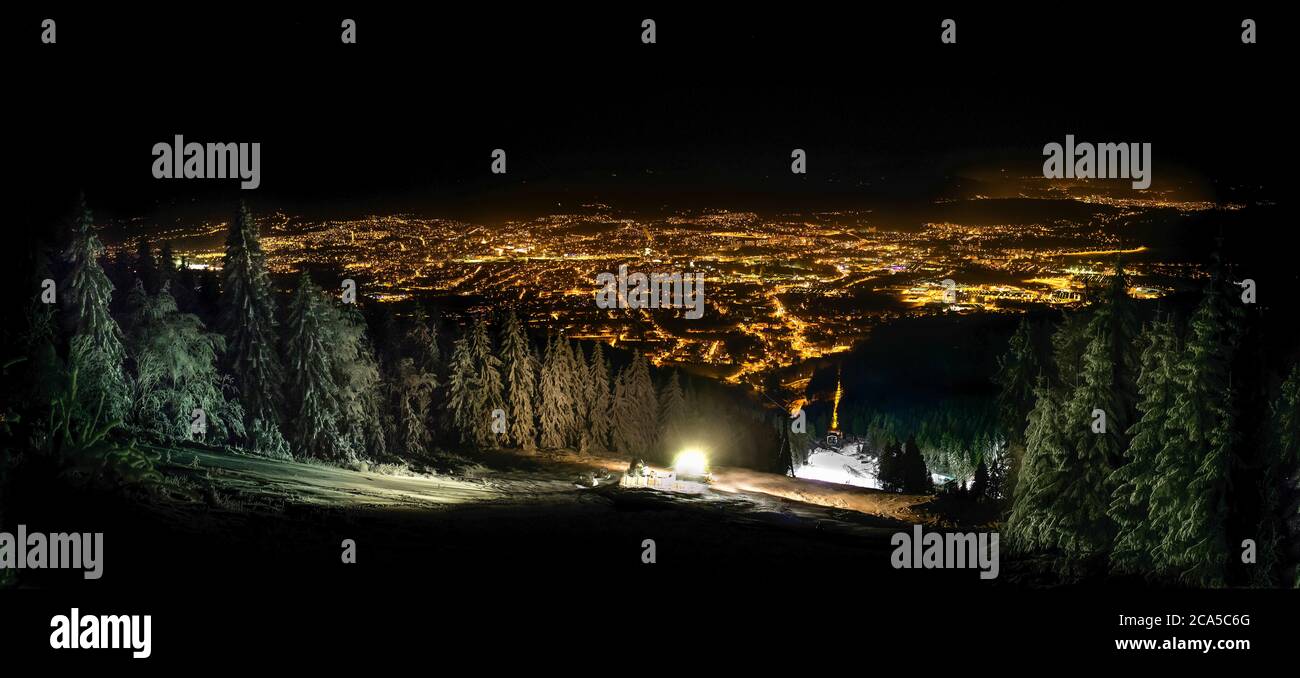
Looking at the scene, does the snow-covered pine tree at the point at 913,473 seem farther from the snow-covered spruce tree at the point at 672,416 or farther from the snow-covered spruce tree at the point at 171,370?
the snow-covered spruce tree at the point at 171,370

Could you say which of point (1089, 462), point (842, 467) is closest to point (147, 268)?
point (1089, 462)

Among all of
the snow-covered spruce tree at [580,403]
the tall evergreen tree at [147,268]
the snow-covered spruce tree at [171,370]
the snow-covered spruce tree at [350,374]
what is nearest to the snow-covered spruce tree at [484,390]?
the snow-covered spruce tree at [580,403]

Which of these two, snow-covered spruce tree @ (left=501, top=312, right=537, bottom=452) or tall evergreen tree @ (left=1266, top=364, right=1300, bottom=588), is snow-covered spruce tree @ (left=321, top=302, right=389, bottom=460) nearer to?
snow-covered spruce tree @ (left=501, top=312, right=537, bottom=452)

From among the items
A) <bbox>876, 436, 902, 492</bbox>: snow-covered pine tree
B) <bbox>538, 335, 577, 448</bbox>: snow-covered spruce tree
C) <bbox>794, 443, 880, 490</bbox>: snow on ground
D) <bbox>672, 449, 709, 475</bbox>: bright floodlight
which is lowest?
<bbox>794, 443, 880, 490</bbox>: snow on ground

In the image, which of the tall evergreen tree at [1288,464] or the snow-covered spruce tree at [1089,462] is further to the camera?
the snow-covered spruce tree at [1089,462]

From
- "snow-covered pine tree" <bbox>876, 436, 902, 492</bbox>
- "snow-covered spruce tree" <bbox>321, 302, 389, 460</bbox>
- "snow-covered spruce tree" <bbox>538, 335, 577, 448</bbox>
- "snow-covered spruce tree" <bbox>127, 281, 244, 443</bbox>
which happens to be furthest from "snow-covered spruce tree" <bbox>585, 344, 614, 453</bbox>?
"snow-covered spruce tree" <bbox>127, 281, 244, 443</bbox>

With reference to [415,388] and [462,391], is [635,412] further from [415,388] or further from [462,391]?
[415,388]
